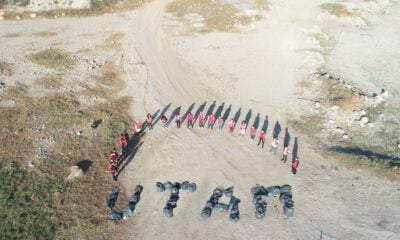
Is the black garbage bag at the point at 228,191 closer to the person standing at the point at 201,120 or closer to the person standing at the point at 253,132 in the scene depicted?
the person standing at the point at 253,132

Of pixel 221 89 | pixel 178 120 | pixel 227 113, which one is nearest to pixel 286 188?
pixel 227 113

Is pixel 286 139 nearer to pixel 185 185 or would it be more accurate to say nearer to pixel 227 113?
pixel 227 113

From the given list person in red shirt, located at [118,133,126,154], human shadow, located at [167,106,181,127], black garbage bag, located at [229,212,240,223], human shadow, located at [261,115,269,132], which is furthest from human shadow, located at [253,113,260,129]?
person in red shirt, located at [118,133,126,154]

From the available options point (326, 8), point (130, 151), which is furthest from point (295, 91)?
point (326, 8)

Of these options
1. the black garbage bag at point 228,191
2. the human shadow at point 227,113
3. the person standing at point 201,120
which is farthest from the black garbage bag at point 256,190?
the human shadow at point 227,113

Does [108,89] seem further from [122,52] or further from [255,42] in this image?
[255,42]

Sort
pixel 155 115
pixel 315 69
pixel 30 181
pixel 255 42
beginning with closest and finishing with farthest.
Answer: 1. pixel 30 181
2. pixel 155 115
3. pixel 315 69
4. pixel 255 42

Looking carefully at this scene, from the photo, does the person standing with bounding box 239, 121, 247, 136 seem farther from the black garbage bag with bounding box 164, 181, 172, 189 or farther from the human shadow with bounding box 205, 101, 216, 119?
the black garbage bag with bounding box 164, 181, 172, 189
